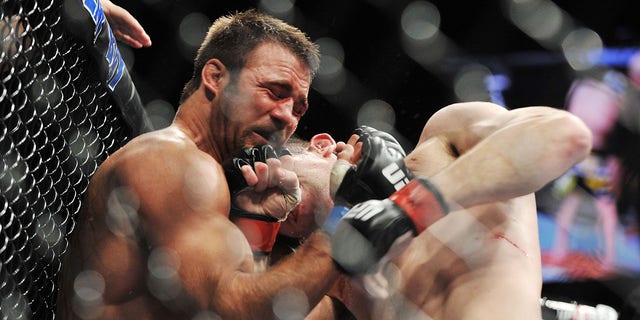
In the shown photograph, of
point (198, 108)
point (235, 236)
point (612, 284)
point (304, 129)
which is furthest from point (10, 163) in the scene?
point (612, 284)

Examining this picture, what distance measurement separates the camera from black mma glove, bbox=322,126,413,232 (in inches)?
51.2

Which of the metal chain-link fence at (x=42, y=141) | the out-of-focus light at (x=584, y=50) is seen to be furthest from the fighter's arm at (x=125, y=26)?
the out-of-focus light at (x=584, y=50)

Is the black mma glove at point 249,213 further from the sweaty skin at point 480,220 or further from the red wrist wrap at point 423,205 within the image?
the red wrist wrap at point 423,205

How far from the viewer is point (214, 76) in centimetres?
177

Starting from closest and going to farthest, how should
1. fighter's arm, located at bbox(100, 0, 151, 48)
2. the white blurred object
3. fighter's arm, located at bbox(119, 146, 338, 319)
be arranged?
fighter's arm, located at bbox(119, 146, 338, 319)
fighter's arm, located at bbox(100, 0, 151, 48)
the white blurred object

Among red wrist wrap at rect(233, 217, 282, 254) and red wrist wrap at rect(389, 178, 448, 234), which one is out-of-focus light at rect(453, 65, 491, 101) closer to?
red wrist wrap at rect(233, 217, 282, 254)

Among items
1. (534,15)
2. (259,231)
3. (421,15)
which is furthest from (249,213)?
(534,15)

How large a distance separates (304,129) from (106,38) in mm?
1220

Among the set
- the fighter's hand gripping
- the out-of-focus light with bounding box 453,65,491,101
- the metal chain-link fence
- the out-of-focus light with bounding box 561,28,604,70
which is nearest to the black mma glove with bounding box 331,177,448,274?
the fighter's hand gripping

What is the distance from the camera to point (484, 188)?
1144mm

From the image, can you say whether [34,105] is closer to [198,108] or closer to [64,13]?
[64,13]

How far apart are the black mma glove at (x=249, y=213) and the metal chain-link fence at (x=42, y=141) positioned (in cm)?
41

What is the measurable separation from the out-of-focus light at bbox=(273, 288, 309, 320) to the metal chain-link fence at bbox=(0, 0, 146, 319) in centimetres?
58

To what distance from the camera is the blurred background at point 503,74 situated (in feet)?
9.45
